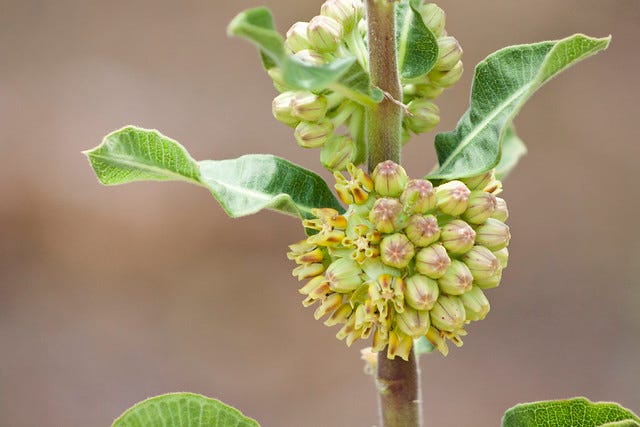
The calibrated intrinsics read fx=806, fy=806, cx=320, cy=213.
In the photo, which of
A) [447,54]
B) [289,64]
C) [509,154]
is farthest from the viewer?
[509,154]

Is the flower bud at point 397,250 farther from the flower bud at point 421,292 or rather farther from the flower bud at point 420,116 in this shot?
the flower bud at point 420,116

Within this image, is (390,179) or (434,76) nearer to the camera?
(390,179)

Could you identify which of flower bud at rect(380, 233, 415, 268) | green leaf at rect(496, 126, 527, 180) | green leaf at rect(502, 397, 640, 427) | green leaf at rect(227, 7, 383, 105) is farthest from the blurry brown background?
green leaf at rect(227, 7, 383, 105)

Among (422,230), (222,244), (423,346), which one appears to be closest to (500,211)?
(422,230)

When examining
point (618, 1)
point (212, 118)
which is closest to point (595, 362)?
point (618, 1)

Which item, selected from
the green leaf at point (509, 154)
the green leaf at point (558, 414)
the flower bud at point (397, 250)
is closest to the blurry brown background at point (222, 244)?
the green leaf at point (509, 154)

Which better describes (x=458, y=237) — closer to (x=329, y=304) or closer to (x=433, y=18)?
(x=329, y=304)

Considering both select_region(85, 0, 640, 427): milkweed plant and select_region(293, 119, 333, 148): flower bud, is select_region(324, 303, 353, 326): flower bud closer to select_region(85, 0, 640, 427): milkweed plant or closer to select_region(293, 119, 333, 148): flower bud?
select_region(85, 0, 640, 427): milkweed plant
